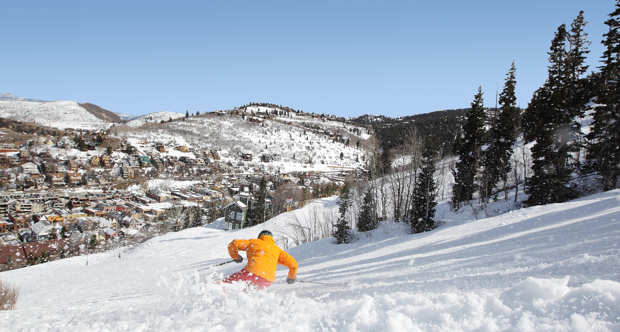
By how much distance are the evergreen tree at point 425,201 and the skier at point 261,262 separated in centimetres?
1538

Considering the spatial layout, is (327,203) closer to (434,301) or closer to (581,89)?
(581,89)

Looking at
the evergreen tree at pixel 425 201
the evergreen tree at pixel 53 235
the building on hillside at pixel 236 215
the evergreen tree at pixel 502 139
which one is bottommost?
the evergreen tree at pixel 53 235

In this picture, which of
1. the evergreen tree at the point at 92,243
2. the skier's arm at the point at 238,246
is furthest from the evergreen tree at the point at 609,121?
the evergreen tree at the point at 92,243

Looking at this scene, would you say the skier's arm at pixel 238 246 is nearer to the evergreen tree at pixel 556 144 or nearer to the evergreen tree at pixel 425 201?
the evergreen tree at pixel 425 201

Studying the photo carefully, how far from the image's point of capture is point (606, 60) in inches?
931

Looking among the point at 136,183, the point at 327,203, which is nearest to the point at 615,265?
the point at 327,203

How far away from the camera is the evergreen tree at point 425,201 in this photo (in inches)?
741

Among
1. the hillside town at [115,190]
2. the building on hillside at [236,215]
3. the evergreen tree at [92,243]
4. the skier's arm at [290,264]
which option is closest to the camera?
the skier's arm at [290,264]

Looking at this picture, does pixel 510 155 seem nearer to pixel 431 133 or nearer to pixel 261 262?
pixel 431 133

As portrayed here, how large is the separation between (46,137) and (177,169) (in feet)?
256

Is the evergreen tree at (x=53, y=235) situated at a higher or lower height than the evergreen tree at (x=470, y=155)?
lower

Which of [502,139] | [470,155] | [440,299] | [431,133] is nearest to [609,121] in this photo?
[502,139]

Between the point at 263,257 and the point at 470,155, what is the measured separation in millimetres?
26714

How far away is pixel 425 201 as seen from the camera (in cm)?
1994
